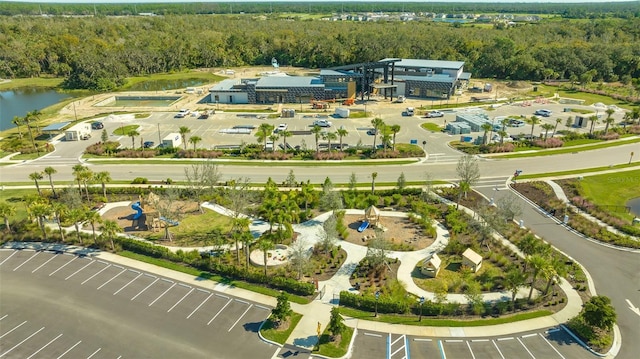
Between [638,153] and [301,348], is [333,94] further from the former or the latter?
[301,348]

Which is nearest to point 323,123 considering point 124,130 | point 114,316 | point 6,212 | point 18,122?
point 124,130

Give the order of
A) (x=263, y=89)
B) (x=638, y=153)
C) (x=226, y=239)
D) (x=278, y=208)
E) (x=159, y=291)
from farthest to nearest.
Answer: (x=263, y=89) < (x=638, y=153) < (x=278, y=208) < (x=226, y=239) < (x=159, y=291)

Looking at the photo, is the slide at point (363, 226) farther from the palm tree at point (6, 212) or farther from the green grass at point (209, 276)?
the palm tree at point (6, 212)

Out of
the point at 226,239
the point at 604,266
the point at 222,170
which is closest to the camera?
the point at 604,266

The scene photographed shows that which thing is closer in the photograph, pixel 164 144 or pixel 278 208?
pixel 278 208

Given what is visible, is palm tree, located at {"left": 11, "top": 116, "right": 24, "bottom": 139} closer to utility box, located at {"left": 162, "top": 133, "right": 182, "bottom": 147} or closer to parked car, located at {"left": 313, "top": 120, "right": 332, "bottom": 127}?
utility box, located at {"left": 162, "top": 133, "right": 182, "bottom": 147}

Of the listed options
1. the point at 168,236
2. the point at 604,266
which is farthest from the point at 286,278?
the point at 604,266
